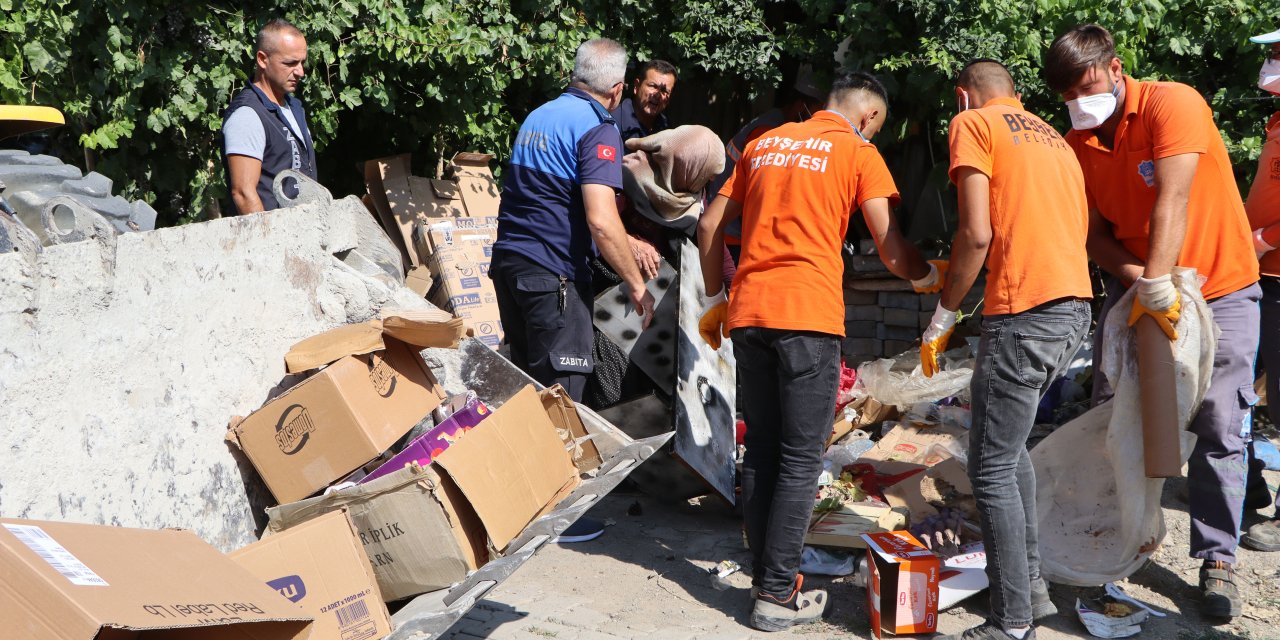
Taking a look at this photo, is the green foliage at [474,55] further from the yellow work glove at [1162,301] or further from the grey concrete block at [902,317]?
the yellow work glove at [1162,301]

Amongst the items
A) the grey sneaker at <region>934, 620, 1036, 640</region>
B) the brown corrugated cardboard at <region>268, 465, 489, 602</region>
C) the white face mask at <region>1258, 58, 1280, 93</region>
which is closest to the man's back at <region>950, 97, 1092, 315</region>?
the grey sneaker at <region>934, 620, 1036, 640</region>

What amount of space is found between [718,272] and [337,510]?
4.97 ft

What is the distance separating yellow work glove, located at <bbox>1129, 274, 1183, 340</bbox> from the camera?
318 centimetres

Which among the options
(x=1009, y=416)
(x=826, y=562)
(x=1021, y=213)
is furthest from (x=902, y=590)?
(x=1021, y=213)

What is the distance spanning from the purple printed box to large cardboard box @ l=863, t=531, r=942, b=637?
4.30 feet

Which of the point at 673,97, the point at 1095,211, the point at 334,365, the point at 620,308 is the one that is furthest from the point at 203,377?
the point at 673,97

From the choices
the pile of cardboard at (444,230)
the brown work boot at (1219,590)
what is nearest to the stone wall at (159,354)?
the brown work boot at (1219,590)

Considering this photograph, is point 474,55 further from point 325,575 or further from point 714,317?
point 325,575

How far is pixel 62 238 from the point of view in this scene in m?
2.63

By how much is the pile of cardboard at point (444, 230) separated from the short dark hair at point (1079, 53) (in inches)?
146

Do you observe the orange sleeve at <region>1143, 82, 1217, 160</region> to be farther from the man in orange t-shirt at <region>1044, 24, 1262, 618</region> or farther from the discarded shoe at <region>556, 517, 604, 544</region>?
the discarded shoe at <region>556, 517, 604, 544</region>

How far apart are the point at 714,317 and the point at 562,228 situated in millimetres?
731

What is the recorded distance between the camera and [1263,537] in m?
3.87

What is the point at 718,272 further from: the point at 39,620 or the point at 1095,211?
the point at 39,620
